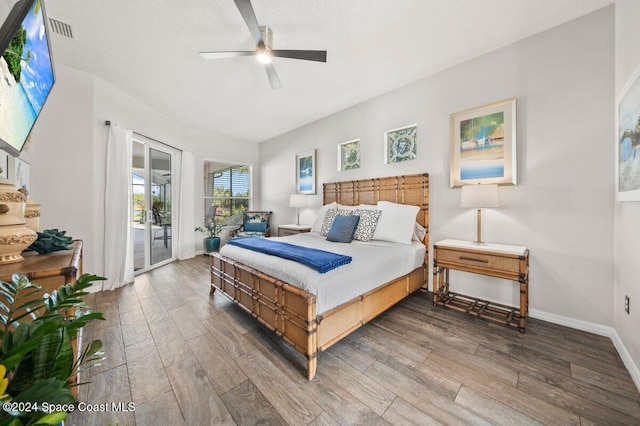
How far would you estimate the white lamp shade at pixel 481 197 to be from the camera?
233 centimetres

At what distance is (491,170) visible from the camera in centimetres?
258

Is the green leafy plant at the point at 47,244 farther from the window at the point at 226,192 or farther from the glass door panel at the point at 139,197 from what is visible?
the window at the point at 226,192

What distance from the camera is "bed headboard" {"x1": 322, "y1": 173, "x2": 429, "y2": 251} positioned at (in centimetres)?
309

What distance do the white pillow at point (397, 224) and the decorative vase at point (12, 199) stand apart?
293cm

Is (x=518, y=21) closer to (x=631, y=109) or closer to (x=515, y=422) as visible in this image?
(x=631, y=109)

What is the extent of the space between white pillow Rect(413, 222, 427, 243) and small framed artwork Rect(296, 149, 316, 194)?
218 centimetres

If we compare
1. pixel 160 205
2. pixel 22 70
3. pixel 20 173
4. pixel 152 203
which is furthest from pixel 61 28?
pixel 160 205

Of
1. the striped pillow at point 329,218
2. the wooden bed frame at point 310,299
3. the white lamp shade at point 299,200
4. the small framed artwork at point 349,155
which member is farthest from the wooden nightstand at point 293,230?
the wooden bed frame at point 310,299

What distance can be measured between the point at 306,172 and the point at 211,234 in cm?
264

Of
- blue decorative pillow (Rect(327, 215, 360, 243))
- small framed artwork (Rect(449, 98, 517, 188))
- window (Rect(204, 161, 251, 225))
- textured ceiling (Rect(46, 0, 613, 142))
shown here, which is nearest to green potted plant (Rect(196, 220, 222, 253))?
window (Rect(204, 161, 251, 225))

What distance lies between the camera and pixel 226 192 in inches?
228

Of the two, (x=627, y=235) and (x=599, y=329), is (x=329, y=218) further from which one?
(x=599, y=329)

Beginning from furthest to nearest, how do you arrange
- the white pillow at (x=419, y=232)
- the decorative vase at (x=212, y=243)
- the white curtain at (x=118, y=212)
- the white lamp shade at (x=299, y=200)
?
the decorative vase at (x=212, y=243)
the white lamp shade at (x=299, y=200)
the white curtain at (x=118, y=212)
the white pillow at (x=419, y=232)

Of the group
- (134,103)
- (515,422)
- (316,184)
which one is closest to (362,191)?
(316,184)
